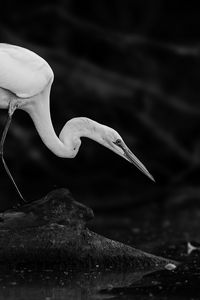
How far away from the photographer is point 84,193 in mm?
11992

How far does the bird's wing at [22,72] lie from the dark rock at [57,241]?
108cm

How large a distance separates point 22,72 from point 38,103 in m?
0.29

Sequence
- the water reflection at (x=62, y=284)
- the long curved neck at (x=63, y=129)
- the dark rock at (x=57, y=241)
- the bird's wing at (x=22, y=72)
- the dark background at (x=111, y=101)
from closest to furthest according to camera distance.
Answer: the water reflection at (x=62, y=284)
the dark rock at (x=57, y=241)
the long curved neck at (x=63, y=129)
the bird's wing at (x=22, y=72)
the dark background at (x=111, y=101)

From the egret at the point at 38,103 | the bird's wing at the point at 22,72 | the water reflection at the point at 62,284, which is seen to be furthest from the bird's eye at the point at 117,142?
the water reflection at the point at 62,284

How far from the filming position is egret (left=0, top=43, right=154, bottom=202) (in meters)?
7.11

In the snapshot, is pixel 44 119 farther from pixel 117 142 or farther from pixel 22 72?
pixel 117 142

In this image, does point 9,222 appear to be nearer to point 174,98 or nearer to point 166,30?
point 174,98

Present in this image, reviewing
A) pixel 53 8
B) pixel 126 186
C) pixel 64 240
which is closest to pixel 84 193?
pixel 126 186

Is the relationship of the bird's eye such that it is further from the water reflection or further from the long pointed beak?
the water reflection

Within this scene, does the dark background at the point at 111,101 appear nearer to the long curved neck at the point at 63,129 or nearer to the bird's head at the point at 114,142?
the long curved neck at the point at 63,129

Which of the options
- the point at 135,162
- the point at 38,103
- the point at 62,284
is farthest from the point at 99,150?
the point at 62,284

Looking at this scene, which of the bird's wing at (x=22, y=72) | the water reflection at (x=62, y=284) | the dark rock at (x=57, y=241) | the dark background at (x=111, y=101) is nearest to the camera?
the water reflection at (x=62, y=284)

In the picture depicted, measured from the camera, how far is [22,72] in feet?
23.9

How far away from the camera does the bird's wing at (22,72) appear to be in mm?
7207
